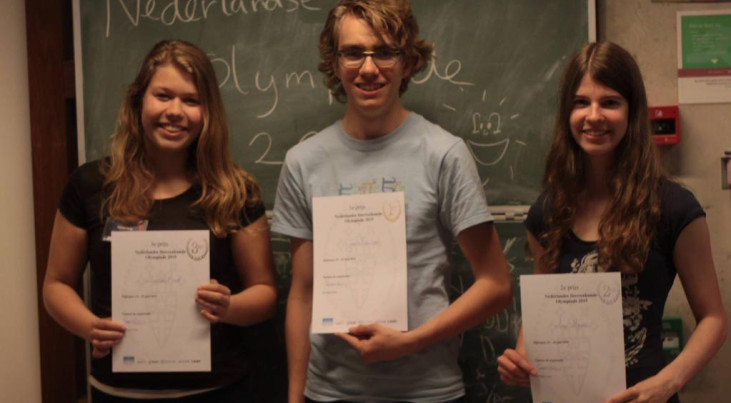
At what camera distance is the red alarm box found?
233 cm

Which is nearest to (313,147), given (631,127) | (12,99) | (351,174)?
(351,174)

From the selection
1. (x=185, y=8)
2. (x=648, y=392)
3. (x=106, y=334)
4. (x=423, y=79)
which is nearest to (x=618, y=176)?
(x=648, y=392)

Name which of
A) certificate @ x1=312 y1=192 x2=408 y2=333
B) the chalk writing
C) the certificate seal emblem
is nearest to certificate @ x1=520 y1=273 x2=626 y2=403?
the certificate seal emblem

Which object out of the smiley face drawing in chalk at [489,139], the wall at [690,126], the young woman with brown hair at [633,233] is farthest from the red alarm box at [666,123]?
the young woman with brown hair at [633,233]

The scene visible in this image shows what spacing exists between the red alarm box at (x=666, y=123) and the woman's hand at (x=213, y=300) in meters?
1.47

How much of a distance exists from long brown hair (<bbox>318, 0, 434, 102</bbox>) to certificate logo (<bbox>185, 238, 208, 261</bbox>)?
600mm

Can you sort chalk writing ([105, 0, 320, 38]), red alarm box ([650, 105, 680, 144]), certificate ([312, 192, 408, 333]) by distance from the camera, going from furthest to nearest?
chalk writing ([105, 0, 320, 38]), red alarm box ([650, 105, 680, 144]), certificate ([312, 192, 408, 333])

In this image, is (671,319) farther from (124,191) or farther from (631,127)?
(124,191)

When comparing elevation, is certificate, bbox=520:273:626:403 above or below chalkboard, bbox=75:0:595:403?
below

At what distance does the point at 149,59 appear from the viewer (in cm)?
208

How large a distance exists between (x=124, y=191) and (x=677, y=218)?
1483 mm

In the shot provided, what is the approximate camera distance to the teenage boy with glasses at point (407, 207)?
1897mm

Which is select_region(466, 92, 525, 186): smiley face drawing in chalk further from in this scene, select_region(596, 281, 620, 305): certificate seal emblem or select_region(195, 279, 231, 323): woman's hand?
select_region(195, 279, 231, 323): woman's hand

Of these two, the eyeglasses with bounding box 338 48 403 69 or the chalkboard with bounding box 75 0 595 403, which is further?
the chalkboard with bounding box 75 0 595 403
